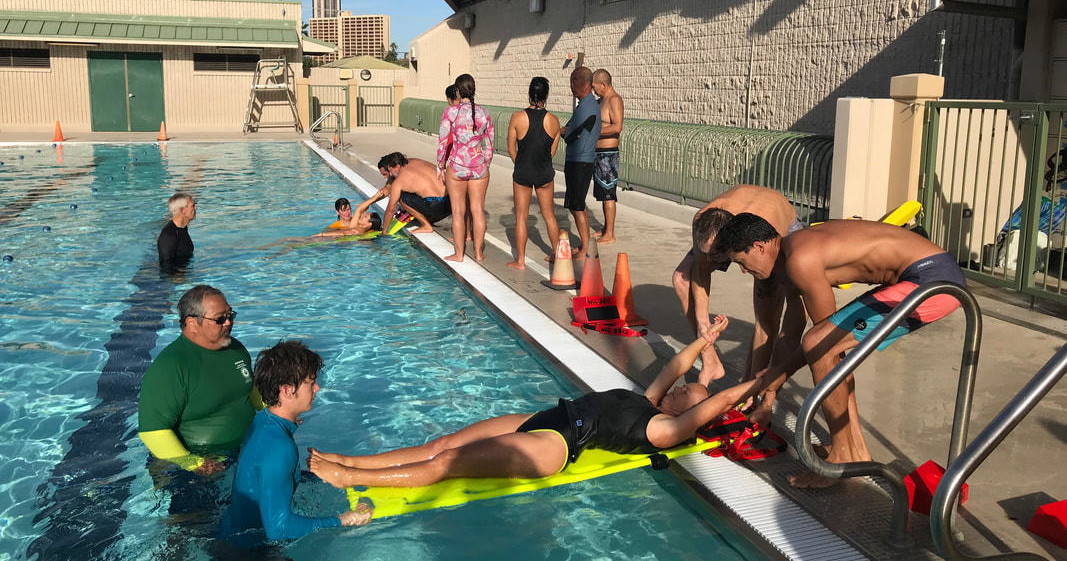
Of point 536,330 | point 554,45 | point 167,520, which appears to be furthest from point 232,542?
point 554,45

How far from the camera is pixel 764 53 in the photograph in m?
14.2

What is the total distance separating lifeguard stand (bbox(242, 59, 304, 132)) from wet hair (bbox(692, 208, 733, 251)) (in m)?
28.0

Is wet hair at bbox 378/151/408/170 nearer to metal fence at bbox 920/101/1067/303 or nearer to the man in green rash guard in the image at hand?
metal fence at bbox 920/101/1067/303

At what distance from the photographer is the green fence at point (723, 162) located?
413 inches

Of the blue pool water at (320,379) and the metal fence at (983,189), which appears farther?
the metal fence at (983,189)

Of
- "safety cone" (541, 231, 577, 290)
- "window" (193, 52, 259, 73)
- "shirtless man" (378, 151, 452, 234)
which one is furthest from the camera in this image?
"window" (193, 52, 259, 73)

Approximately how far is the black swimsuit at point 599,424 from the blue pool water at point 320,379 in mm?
190

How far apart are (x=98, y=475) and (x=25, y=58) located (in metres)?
29.2

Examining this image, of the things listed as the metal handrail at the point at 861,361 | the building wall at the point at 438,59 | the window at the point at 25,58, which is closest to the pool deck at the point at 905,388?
the metal handrail at the point at 861,361

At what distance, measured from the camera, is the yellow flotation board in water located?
4.26 m

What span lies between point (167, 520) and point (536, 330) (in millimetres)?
3098

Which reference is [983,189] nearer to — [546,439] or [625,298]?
[625,298]

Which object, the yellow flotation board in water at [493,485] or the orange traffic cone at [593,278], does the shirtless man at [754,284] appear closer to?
the yellow flotation board in water at [493,485]

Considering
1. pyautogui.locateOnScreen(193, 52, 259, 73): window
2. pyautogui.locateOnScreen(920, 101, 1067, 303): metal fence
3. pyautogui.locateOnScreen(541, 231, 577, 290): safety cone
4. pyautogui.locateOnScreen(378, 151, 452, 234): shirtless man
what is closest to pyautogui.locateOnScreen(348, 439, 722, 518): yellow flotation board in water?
pyautogui.locateOnScreen(541, 231, 577, 290): safety cone
